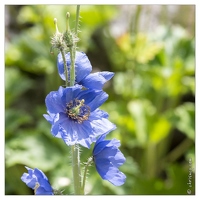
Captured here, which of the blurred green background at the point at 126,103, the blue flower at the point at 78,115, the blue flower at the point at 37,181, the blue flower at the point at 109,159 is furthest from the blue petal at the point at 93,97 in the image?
the blurred green background at the point at 126,103

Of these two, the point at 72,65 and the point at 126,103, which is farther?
the point at 126,103

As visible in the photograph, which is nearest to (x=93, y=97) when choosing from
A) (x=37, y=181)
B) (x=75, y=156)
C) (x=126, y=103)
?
(x=75, y=156)

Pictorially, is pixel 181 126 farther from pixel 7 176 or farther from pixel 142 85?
pixel 7 176

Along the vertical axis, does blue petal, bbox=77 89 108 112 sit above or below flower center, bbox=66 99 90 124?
above

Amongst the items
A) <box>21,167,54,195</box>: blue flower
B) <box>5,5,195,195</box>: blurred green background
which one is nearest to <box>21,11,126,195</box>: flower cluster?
<box>21,167,54,195</box>: blue flower

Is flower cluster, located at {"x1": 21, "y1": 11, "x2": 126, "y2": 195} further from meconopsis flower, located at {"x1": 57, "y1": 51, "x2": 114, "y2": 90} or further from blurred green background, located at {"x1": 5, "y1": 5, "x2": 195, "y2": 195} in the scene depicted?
blurred green background, located at {"x1": 5, "y1": 5, "x2": 195, "y2": 195}

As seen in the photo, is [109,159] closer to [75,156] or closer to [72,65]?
[75,156]
